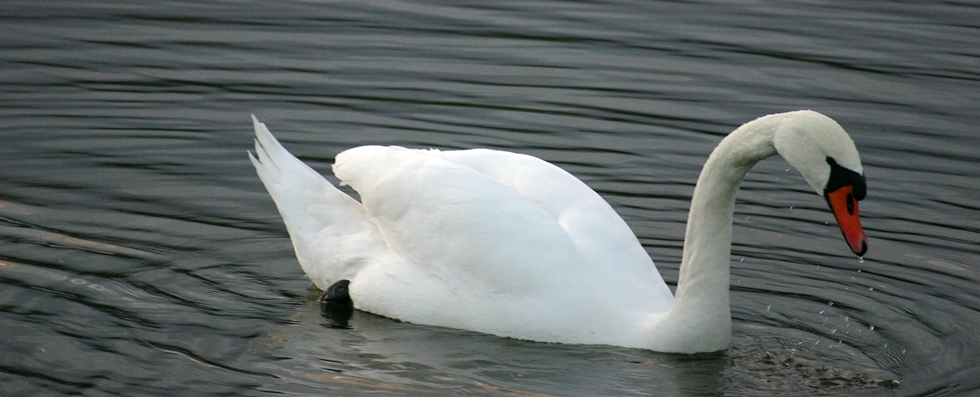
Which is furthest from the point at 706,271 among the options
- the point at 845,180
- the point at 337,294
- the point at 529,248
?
the point at 337,294

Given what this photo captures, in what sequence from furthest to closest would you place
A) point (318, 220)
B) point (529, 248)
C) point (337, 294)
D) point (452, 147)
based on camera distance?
point (452, 147) < point (318, 220) < point (337, 294) < point (529, 248)

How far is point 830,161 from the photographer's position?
624 centimetres

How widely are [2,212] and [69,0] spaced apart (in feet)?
20.1

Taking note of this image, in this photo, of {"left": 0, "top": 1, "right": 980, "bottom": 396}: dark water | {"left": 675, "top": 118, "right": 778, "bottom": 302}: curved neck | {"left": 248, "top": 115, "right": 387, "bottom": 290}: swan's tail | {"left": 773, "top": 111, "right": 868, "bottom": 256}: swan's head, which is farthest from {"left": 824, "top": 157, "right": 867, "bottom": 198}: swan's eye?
{"left": 248, "top": 115, "right": 387, "bottom": 290}: swan's tail

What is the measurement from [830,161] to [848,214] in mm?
254

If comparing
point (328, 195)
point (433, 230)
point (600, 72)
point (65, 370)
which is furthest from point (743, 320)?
point (600, 72)

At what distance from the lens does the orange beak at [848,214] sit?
627 cm

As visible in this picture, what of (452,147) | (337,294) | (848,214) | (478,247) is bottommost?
(337,294)

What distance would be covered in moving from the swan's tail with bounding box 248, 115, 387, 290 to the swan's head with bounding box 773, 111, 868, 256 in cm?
259

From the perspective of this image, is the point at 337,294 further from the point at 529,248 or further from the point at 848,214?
the point at 848,214

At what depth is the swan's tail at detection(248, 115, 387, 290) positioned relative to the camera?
26.4ft

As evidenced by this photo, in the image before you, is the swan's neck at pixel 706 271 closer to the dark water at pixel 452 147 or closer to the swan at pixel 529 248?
the swan at pixel 529 248

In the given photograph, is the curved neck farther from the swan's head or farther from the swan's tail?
the swan's tail

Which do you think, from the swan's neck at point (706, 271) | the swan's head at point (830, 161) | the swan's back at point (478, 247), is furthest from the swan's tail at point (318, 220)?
the swan's head at point (830, 161)
